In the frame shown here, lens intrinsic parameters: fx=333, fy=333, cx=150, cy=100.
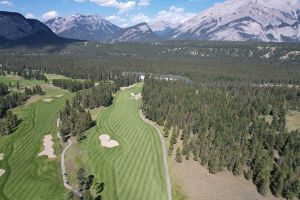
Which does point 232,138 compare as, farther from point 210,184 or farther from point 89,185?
point 89,185

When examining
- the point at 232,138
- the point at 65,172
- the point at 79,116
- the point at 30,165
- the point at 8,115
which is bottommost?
the point at 30,165

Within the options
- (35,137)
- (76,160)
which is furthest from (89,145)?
(35,137)

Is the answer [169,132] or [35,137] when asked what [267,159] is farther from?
[35,137]

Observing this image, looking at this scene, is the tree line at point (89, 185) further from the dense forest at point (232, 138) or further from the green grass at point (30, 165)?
the dense forest at point (232, 138)

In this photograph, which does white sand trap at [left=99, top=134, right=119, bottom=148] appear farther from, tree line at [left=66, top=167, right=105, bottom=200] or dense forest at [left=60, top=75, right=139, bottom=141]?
tree line at [left=66, top=167, right=105, bottom=200]

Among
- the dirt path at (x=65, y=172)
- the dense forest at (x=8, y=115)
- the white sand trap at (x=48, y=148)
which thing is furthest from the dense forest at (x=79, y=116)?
the dense forest at (x=8, y=115)

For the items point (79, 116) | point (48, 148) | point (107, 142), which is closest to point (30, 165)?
point (48, 148)

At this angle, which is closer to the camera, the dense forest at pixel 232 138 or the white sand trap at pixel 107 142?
the dense forest at pixel 232 138
